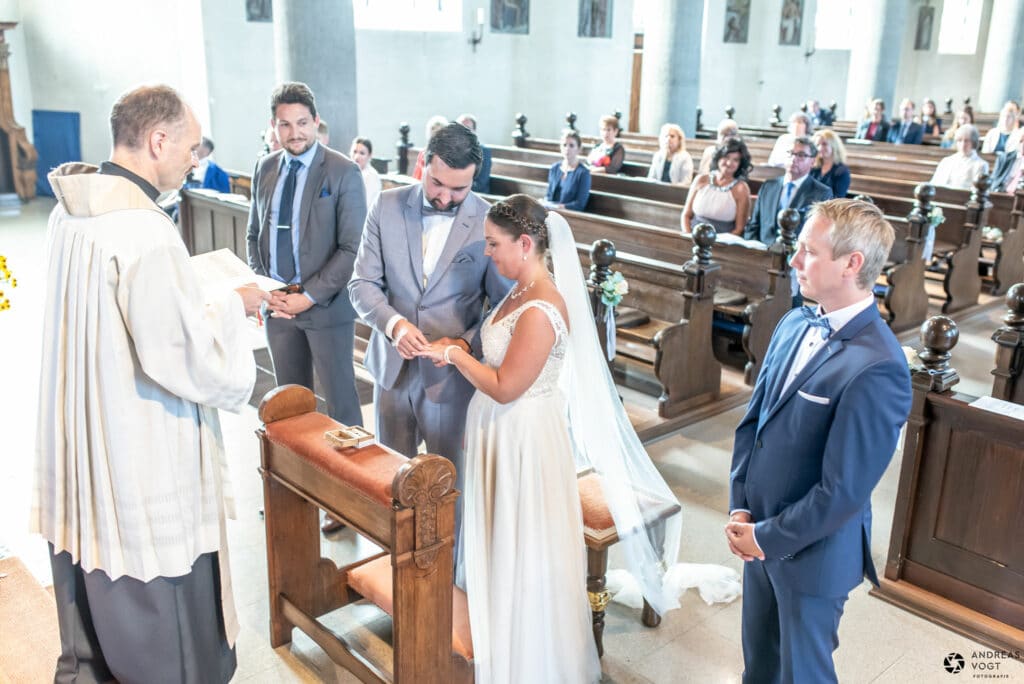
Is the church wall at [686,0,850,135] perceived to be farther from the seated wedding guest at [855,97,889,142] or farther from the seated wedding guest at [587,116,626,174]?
the seated wedding guest at [587,116,626,174]

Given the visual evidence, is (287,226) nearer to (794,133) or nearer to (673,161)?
(673,161)

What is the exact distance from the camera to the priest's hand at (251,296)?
250cm

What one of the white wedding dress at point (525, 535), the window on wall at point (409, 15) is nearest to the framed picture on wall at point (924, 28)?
the window on wall at point (409, 15)

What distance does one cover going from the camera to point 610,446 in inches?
122

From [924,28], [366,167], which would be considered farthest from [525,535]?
[924,28]

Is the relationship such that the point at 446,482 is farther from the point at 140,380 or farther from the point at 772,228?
the point at 772,228

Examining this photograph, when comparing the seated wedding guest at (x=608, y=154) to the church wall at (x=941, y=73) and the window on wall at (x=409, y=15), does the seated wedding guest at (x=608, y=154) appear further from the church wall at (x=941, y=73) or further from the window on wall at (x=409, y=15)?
the church wall at (x=941, y=73)

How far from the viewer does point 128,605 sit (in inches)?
96.6

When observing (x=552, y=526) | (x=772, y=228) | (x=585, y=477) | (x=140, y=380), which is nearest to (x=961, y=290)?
(x=772, y=228)

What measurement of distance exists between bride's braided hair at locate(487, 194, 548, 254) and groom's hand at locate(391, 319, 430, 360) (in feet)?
1.56

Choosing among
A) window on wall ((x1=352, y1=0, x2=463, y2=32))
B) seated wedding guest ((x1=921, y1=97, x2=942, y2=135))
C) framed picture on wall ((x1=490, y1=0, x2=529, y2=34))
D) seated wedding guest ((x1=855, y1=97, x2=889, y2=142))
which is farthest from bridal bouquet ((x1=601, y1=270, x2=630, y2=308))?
seated wedding guest ((x1=921, y1=97, x2=942, y2=135))

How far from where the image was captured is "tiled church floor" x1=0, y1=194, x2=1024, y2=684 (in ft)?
10.3

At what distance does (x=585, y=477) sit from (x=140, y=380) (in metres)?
1.64

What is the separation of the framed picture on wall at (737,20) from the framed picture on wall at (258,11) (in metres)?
10.2
